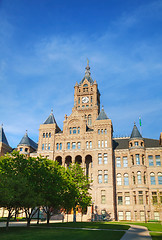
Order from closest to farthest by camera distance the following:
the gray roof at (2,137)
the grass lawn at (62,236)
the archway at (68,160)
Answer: the grass lawn at (62,236) < the archway at (68,160) < the gray roof at (2,137)

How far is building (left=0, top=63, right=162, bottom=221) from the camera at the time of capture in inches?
2255

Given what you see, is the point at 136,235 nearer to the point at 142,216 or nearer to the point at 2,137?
the point at 142,216

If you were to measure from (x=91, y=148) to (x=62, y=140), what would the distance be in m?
9.37

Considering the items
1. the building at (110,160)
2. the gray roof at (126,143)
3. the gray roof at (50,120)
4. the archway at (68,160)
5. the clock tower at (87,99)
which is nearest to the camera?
the building at (110,160)

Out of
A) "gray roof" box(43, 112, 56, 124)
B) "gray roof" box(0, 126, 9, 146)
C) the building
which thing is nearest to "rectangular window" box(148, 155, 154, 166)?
the building

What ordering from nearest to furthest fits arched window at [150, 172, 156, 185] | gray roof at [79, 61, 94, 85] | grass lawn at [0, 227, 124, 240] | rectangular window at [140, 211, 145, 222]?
grass lawn at [0, 227, 124, 240] < rectangular window at [140, 211, 145, 222] < arched window at [150, 172, 156, 185] < gray roof at [79, 61, 94, 85]

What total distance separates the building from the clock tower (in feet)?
48.5

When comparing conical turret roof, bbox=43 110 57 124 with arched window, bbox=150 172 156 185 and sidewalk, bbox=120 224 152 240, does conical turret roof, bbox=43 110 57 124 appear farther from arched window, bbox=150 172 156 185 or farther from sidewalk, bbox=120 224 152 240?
sidewalk, bbox=120 224 152 240

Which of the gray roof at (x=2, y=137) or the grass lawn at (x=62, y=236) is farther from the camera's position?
the gray roof at (x=2, y=137)

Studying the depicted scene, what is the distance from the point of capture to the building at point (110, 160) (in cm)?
5728

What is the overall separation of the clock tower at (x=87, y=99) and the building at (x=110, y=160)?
14.8 m

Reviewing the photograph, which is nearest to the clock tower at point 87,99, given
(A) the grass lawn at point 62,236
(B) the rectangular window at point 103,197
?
(B) the rectangular window at point 103,197

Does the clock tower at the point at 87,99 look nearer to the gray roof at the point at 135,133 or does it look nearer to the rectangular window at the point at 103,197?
the gray roof at the point at 135,133

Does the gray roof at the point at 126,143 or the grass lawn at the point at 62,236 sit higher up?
the gray roof at the point at 126,143
